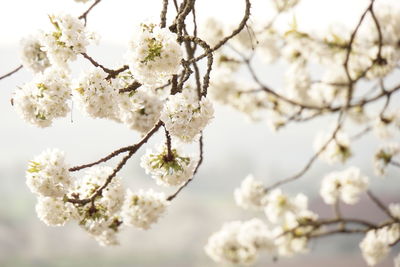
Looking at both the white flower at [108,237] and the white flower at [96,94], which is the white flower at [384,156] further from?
the white flower at [96,94]

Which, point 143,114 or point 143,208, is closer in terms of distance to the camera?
point 143,114

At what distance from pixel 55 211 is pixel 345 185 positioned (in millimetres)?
2444

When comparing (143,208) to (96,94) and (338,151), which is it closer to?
(96,94)

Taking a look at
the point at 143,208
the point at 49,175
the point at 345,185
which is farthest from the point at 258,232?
the point at 49,175

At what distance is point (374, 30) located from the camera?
3.35 m

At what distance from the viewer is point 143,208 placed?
1957 mm

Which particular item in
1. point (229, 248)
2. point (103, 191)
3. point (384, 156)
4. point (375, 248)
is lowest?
point (103, 191)

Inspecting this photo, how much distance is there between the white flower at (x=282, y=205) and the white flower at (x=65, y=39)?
243cm

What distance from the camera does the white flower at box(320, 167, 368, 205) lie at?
12.1 feet

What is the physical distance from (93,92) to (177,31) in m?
0.29

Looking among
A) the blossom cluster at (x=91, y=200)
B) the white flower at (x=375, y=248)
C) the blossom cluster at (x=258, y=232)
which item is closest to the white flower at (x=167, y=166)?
the blossom cluster at (x=91, y=200)

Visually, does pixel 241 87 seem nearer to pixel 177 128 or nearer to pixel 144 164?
pixel 144 164

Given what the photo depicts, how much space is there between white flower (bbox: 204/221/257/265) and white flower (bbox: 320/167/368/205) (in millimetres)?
658

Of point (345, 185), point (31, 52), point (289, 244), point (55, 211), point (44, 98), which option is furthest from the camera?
point (345, 185)
